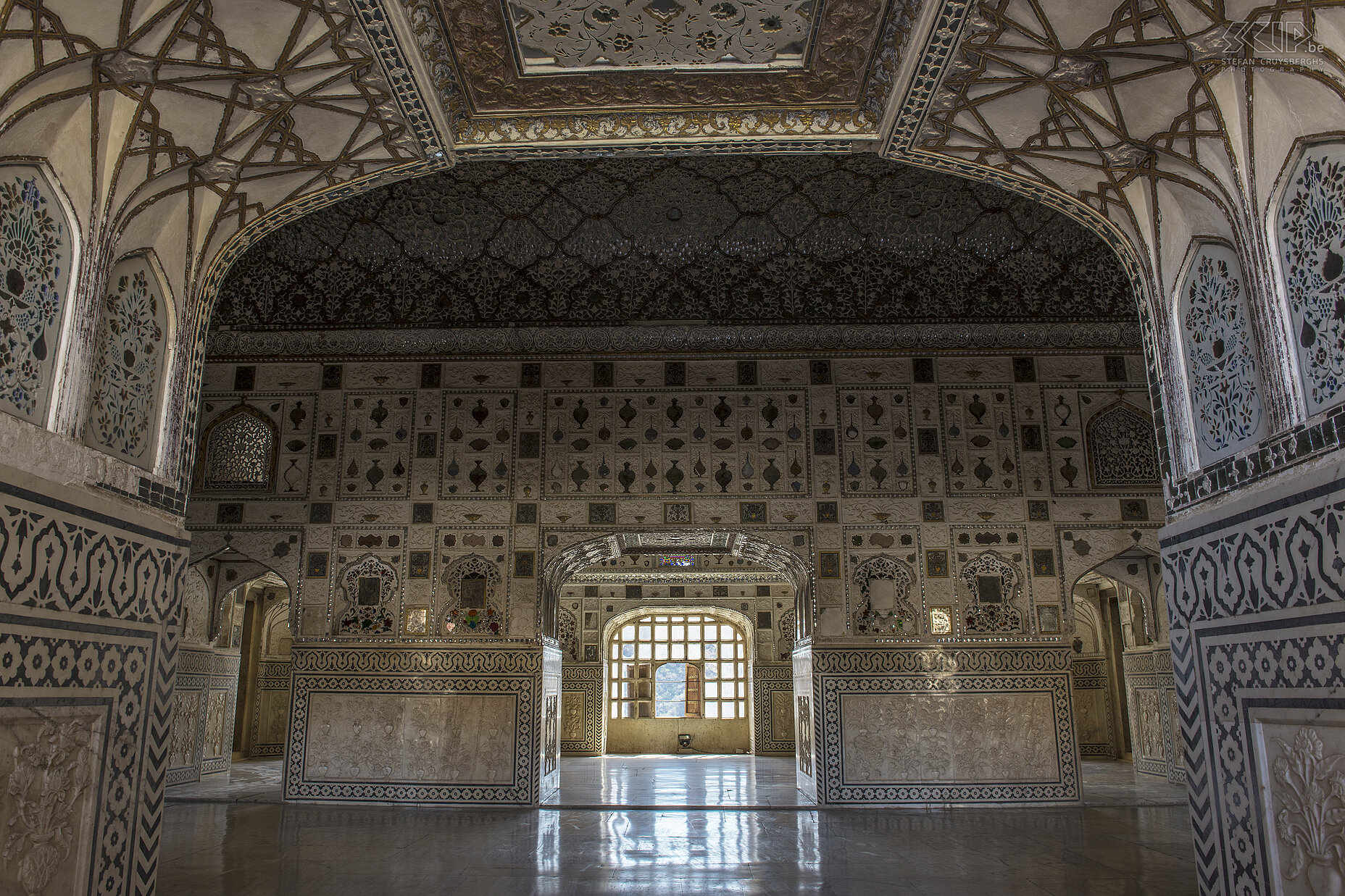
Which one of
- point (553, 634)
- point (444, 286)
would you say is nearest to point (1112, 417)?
point (553, 634)

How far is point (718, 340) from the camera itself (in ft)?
29.9

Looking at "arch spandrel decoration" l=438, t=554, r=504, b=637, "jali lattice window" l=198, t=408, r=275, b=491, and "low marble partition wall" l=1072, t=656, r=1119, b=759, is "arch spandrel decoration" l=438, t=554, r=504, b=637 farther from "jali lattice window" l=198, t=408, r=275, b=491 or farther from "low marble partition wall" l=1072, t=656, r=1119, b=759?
"low marble partition wall" l=1072, t=656, r=1119, b=759

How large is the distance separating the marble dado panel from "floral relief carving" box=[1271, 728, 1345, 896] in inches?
161

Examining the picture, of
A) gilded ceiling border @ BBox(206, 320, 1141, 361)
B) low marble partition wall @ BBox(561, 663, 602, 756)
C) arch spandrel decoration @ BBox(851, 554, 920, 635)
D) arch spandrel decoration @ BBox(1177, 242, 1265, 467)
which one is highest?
gilded ceiling border @ BBox(206, 320, 1141, 361)

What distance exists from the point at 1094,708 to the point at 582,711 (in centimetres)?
771

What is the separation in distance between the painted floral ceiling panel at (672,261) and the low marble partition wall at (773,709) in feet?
23.9

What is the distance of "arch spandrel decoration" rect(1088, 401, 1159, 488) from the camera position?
8789 millimetres

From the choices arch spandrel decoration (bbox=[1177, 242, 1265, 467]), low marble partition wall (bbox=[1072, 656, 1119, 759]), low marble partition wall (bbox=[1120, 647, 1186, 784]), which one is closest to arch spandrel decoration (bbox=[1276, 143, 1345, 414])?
arch spandrel decoration (bbox=[1177, 242, 1265, 467])

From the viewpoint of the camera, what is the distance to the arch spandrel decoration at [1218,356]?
3.51 meters

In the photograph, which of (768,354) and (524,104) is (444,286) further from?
(524,104)

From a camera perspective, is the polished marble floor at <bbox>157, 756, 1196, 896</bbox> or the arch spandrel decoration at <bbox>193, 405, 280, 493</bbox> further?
the arch spandrel decoration at <bbox>193, 405, 280, 493</bbox>

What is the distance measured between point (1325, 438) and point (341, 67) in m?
3.96

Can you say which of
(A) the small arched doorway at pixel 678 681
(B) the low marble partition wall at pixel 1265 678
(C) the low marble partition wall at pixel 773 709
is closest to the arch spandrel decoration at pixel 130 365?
(B) the low marble partition wall at pixel 1265 678

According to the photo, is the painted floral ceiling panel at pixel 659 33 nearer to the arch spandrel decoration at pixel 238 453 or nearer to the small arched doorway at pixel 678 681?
the arch spandrel decoration at pixel 238 453
